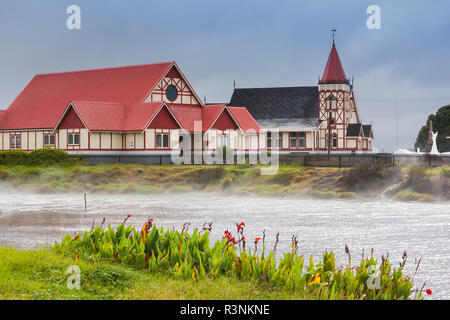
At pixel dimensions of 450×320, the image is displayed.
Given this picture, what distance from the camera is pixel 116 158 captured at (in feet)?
188

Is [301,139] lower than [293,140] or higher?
higher

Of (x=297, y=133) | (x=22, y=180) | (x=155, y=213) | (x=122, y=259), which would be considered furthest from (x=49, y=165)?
(x=122, y=259)

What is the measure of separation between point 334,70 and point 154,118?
29.2 metres

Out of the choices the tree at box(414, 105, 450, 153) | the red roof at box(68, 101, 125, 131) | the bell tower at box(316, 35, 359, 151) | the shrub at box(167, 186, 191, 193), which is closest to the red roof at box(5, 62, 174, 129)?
the red roof at box(68, 101, 125, 131)

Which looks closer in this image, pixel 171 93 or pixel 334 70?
pixel 171 93

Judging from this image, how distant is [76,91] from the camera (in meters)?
68.2

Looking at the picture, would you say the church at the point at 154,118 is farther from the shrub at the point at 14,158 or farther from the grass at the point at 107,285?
the grass at the point at 107,285

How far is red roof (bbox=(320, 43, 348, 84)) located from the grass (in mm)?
69221

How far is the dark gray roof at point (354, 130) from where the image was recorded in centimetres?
7975

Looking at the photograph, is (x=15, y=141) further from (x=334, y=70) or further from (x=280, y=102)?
(x=334, y=70)

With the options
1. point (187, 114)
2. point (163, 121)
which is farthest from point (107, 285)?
point (187, 114)

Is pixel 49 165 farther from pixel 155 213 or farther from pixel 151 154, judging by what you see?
pixel 155 213

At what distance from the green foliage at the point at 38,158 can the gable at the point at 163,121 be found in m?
8.16
